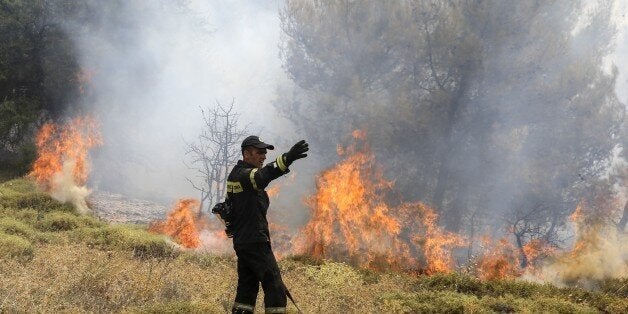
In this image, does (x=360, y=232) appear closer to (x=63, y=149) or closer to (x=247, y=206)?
(x=247, y=206)

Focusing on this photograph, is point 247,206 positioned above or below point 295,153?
below

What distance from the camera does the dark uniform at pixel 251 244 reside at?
485 cm

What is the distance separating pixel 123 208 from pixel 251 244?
17.7 metres

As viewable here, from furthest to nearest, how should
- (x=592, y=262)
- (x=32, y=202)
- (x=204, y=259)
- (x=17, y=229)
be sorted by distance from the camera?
1. (x=32, y=202)
2. (x=592, y=262)
3. (x=17, y=229)
4. (x=204, y=259)

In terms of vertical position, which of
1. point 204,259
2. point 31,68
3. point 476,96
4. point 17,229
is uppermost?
point 31,68

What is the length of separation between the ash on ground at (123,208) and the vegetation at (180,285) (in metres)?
5.91

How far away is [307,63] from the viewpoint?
20344mm

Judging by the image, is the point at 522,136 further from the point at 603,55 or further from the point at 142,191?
the point at 142,191

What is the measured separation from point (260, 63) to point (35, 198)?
21565mm

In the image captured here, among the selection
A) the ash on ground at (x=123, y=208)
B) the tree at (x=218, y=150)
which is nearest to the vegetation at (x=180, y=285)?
the ash on ground at (x=123, y=208)

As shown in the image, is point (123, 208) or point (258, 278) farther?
point (123, 208)

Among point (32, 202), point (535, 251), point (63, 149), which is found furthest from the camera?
point (63, 149)

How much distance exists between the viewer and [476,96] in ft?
58.2

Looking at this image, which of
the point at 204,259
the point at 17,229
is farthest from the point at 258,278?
the point at 17,229
